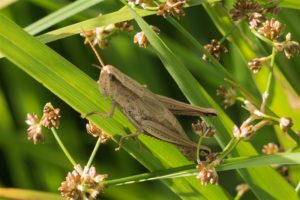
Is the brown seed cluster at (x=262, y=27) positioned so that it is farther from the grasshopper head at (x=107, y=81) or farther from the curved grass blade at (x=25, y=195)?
the curved grass blade at (x=25, y=195)

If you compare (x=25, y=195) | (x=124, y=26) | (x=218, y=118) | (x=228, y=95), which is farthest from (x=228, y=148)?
(x=25, y=195)

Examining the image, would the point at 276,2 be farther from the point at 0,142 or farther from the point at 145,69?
the point at 0,142

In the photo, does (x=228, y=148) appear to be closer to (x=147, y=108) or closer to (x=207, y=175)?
(x=207, y=175)

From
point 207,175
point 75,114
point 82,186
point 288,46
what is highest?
point 75,114

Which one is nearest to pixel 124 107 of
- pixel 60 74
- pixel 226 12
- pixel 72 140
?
pixel 60 74

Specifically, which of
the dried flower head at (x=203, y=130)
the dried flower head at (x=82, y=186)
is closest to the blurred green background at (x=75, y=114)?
the dried flower head at (x=203, y=130)

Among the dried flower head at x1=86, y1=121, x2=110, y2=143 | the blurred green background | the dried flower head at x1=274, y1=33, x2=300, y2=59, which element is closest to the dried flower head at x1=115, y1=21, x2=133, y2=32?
the dried flower head at x1=86, y1=121, x2=110, y2=143
